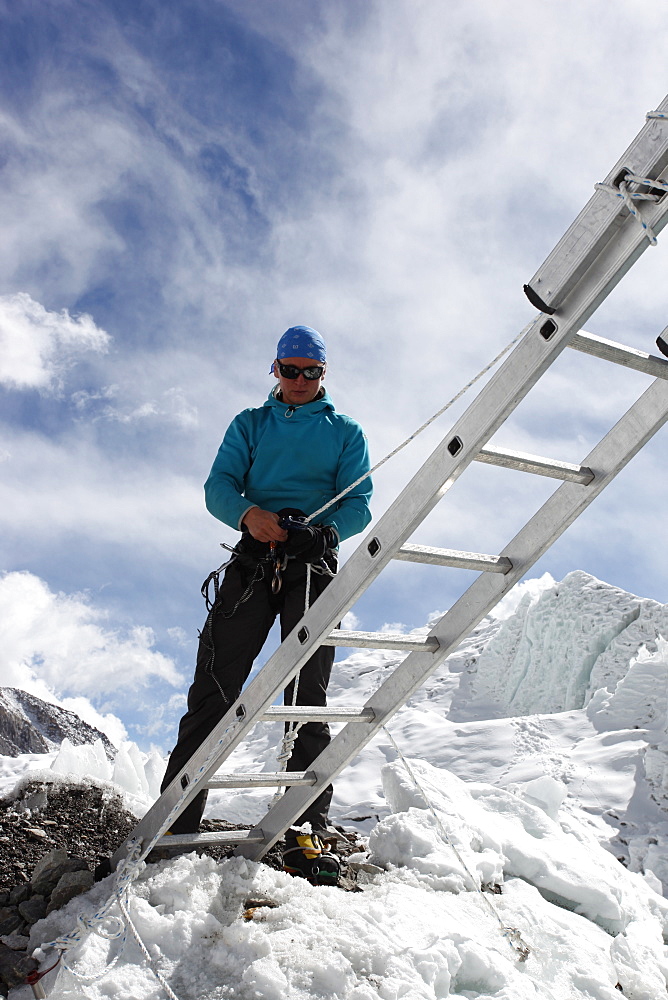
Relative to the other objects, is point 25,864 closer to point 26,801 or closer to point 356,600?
point 26,801

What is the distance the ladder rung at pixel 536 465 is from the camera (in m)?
2.26

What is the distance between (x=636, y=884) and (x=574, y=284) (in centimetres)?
415

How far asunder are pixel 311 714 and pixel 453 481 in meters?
Answer: 1.12

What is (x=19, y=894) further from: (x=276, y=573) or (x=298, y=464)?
(x=298, y=464)

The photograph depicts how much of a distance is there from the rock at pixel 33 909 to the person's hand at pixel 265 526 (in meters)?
1.66

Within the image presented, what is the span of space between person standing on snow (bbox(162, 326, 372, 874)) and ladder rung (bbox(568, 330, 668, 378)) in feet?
4.53

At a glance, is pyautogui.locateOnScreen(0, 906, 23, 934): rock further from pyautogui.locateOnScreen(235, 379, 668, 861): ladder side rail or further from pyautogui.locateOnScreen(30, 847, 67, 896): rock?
pyautogui.locateOnScreen(235, 379, 668, 861): ladder side rail

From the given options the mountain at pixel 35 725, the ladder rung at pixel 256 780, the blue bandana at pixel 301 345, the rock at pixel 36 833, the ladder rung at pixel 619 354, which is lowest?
the rock at pixel 36 833

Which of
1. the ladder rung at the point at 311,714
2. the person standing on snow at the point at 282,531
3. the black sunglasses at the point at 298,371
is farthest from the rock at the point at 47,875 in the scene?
the black sunglasses at the point at 298,371

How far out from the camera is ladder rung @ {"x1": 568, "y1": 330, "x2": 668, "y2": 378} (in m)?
2.04

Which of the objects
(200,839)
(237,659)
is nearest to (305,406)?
(237,659)

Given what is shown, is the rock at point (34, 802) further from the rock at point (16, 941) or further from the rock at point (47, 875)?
the rock at point (16, 941)

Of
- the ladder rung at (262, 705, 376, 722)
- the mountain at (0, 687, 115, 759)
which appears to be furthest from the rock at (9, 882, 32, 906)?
the mountain at (0, 687, 115, 759)

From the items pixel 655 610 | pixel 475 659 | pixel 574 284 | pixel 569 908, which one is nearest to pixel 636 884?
pixel 569 908
